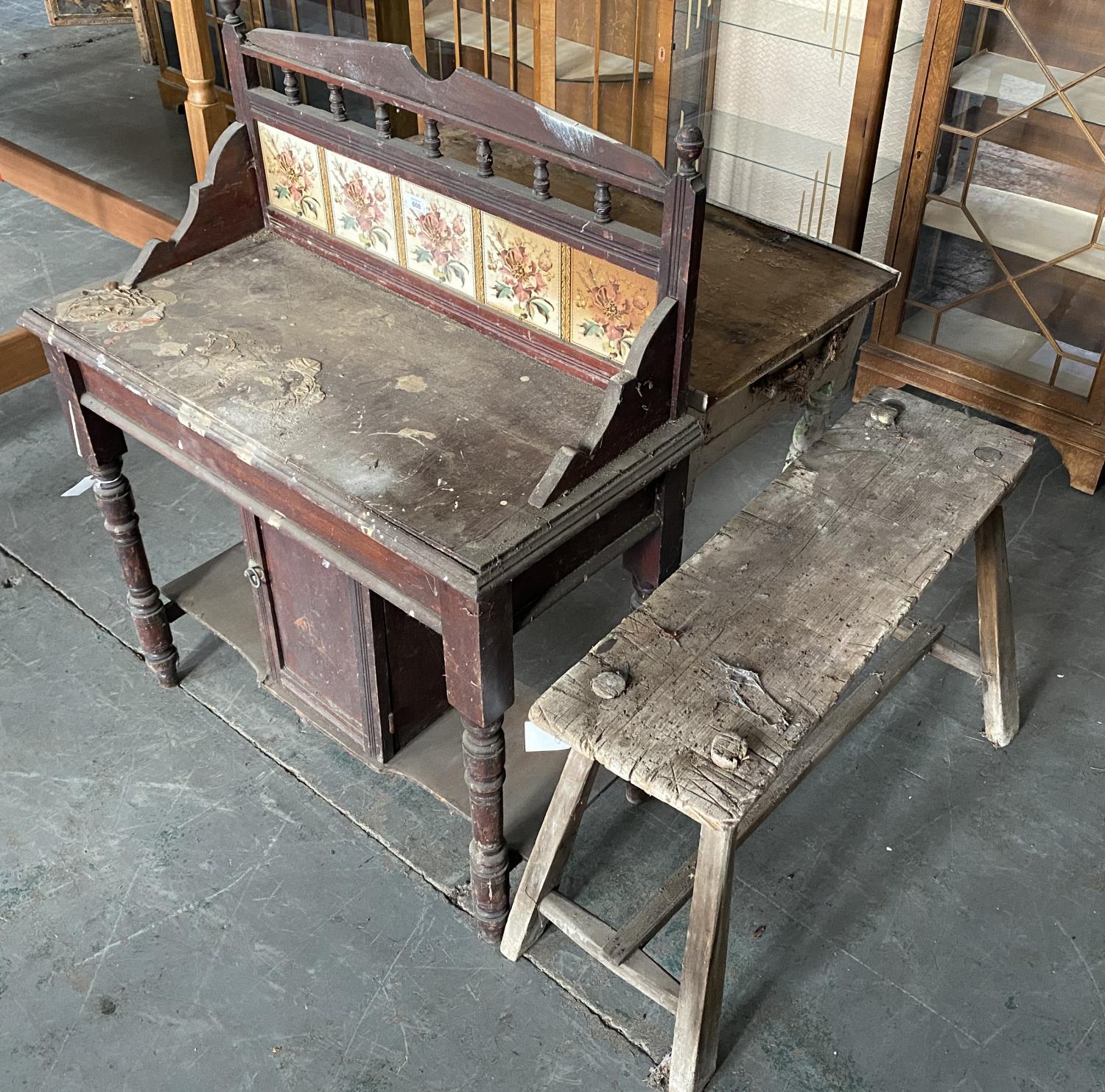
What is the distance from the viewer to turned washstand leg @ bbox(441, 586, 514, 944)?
191 centimetres

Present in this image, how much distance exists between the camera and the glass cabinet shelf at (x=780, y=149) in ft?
13.5

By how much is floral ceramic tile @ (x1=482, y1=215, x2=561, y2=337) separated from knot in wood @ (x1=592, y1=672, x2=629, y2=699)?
67 cm

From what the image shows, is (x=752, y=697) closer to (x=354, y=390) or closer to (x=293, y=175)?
(x=354, y=390)

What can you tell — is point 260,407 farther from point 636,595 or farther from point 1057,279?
point 1057,279

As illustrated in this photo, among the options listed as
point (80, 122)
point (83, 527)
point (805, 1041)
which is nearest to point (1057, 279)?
point (805, 1041)

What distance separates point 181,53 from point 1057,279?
2.67 m

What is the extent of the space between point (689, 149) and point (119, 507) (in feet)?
5.27

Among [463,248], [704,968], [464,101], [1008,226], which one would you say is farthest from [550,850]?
[1008,226]

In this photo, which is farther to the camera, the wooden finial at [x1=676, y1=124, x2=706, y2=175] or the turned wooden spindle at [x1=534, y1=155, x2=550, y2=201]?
the turned wooden spindle at [x1=534, y1=155, x2=550, y2=201]

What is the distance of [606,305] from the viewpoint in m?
2.10

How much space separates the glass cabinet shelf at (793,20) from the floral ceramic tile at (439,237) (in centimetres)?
190

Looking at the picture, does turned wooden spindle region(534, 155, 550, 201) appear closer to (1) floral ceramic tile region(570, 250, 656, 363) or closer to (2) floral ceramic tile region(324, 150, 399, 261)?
(1) floral ceramic tile region(570, 250, 656, 363)

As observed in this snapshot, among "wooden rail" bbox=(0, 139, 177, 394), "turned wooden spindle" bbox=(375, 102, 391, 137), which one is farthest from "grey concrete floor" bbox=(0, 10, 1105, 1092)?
"turned wooden spindle" bbox=(375, 102, 391, 137)

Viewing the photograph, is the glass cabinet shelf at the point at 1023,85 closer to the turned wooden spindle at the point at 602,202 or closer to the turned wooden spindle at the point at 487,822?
the turned wooden spindle at the point at 602,202
